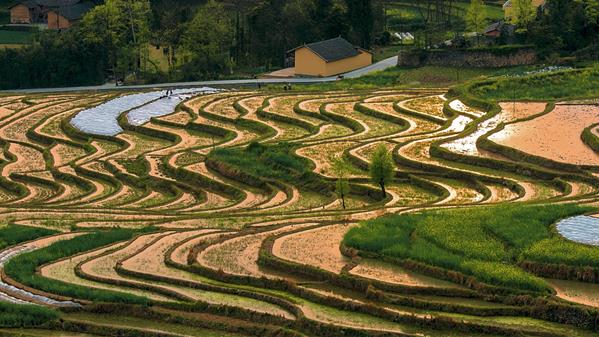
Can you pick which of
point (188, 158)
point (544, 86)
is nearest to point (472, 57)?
point (544, 86)

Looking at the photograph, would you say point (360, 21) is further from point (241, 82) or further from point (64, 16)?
point (64, 16)

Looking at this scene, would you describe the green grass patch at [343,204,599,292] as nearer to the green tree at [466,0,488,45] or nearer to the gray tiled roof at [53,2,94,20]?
the green tree at [466,0,488,45]

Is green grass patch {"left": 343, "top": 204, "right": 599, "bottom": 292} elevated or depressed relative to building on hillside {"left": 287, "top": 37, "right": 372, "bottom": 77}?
depressed

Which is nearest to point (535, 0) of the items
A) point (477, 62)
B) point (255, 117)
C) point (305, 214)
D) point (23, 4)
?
point (477, 62)

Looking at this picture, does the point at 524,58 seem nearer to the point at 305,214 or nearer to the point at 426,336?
the point at 305,214

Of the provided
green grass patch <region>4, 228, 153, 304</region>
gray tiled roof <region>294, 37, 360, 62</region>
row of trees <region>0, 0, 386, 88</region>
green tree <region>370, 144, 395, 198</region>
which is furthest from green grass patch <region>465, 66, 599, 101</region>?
green grass patch <region>4, 228, 153, 304</region>

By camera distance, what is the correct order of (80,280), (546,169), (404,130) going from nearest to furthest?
1. (80,280)
2. (546,169)
3. (404,130)
